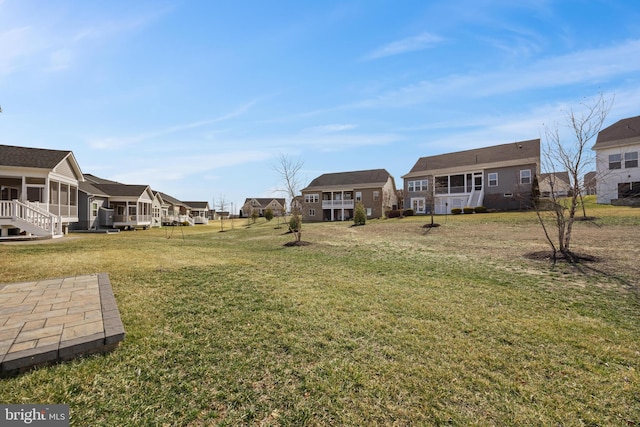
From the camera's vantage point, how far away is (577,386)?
3.32 m

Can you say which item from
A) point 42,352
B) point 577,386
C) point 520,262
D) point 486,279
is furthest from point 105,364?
point 520,262

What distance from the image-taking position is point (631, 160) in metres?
25.5

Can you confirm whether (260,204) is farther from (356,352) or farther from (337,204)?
(356,352)

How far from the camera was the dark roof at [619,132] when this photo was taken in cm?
2617

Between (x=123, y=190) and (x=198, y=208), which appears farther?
(x=198, y=208)

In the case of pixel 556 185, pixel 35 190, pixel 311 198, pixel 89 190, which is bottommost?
pixel 556 185

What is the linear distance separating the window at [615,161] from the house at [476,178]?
5545mm

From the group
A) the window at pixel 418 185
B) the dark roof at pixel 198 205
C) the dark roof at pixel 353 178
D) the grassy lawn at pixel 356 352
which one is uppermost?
the dark roof at pixel 353 178

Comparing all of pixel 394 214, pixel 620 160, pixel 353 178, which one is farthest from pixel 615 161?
pixel 353 178

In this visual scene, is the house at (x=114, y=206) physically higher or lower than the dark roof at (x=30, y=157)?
lower

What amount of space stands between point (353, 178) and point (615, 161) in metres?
29.5

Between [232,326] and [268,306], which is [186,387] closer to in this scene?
[232,326]

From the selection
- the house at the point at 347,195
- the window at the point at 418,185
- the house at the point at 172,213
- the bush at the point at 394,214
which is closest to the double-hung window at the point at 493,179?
the window at the point at 418,185

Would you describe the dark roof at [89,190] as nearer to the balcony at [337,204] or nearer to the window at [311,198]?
the window at [311,198]
